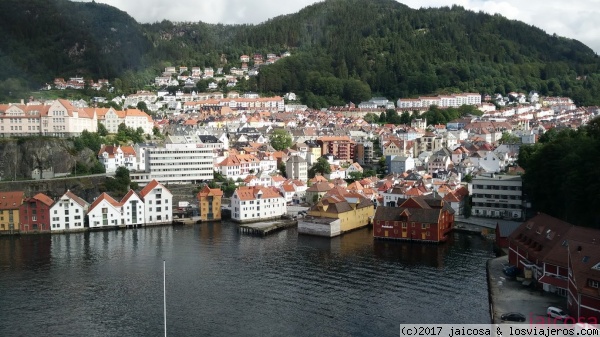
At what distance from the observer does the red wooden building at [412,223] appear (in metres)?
18.4

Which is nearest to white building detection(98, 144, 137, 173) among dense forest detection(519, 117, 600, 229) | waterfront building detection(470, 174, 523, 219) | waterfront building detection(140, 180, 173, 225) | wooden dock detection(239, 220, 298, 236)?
waterfront building detection(140, 180, 173, 225)

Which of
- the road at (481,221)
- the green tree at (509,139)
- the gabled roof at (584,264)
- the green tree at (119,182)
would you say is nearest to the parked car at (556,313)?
the gabled roof at (584,264)

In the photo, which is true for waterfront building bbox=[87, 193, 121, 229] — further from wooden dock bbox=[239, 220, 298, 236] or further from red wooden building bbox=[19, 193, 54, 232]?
wooden dock bbox=[239, 220, 298, 236]

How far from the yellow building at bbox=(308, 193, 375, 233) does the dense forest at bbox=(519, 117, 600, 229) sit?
17.6ft

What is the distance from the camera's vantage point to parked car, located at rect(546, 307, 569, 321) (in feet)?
35.9

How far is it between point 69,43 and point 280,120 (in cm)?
2296

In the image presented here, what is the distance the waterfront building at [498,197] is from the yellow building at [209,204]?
29.5 feet

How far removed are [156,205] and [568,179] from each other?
13283 millimetres

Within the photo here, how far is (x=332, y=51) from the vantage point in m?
68.7

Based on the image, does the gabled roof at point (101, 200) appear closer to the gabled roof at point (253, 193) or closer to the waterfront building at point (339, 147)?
the gabled roof at point (253, 193)

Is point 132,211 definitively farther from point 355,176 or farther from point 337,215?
point 355,176

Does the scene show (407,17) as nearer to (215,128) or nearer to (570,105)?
(570,105)

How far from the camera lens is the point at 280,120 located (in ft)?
149

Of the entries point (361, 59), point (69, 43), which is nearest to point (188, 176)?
point (69, 43)
